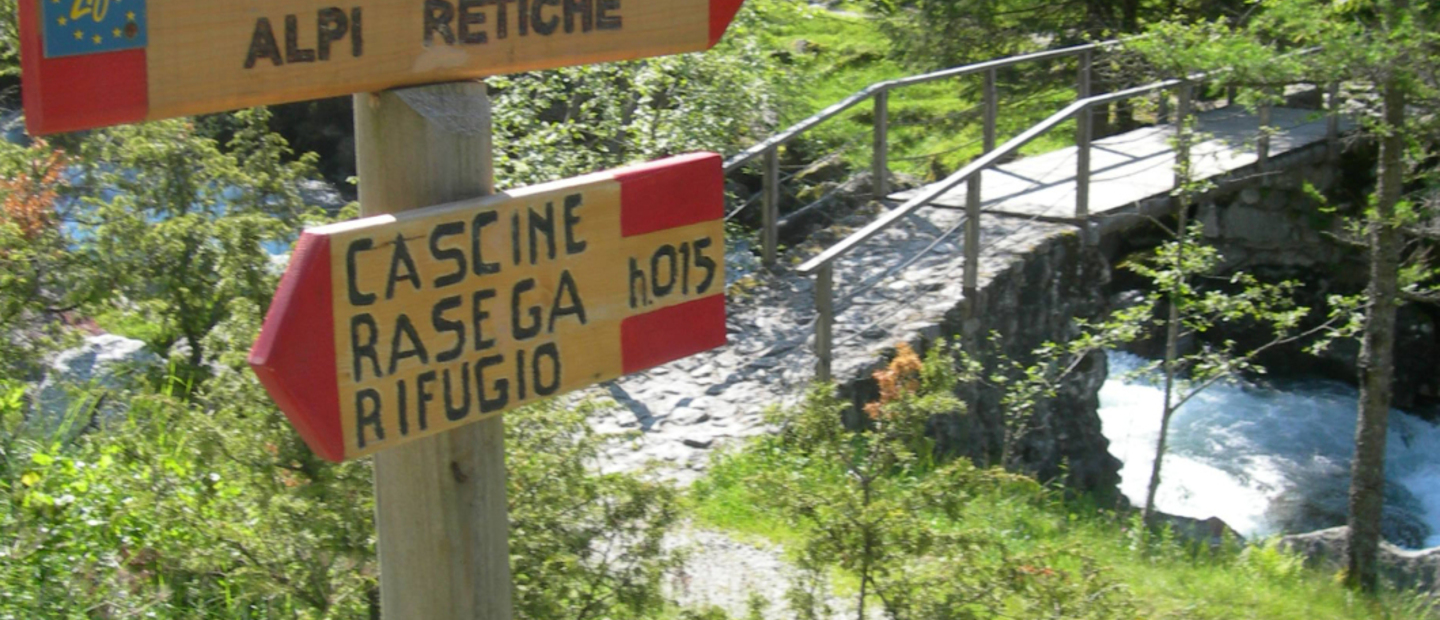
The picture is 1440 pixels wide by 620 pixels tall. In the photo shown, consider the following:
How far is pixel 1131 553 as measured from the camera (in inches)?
262

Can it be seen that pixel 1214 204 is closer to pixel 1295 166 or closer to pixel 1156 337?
pixel 1295 166

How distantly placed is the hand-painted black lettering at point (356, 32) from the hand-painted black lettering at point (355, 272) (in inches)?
10.0

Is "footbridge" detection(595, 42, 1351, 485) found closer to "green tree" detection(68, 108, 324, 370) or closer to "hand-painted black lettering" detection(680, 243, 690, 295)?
"green tree" detection(68, 108, 324, 370)

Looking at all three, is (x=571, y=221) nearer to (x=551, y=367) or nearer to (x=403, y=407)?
(x=551, y=367)

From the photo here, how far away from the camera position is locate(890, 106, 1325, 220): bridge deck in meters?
9.23

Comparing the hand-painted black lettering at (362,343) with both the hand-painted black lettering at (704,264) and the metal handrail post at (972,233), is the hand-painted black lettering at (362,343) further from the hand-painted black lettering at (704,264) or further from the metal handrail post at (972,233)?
the metal handrail post at (972,233)

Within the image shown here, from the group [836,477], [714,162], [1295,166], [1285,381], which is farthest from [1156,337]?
[714,162]

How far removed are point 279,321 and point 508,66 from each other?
0.54 m

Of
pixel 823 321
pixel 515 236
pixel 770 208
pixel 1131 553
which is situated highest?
pixel 515 236

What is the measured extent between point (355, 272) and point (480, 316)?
0.22 metres

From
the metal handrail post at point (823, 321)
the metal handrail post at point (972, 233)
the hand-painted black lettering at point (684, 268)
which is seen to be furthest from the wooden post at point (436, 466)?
the metal handrail post at point (972, 233)

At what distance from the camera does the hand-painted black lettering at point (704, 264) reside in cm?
227

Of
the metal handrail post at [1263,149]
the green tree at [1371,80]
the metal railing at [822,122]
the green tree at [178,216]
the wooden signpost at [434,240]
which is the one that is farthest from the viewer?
the metal handrail post at [1263,149]

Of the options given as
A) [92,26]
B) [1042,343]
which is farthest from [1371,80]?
[92,26]
